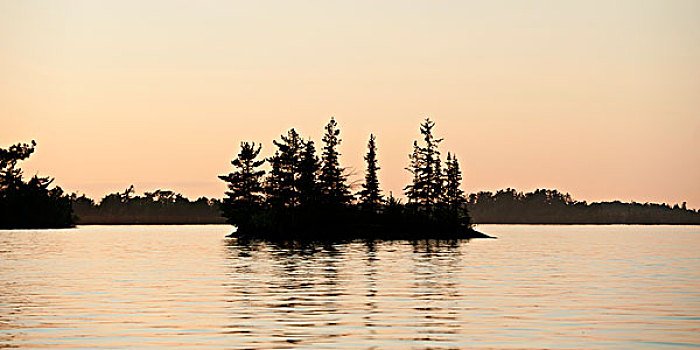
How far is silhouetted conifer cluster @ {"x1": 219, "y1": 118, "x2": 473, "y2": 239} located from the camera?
454ft

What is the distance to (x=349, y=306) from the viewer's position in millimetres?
37125

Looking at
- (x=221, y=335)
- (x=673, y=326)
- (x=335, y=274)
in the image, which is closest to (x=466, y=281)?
(x=335, y=274)

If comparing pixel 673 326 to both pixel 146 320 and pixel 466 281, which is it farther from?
pixel 466 281

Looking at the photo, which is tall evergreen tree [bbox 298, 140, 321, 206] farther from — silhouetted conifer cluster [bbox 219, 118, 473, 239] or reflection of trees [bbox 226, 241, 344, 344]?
reflection of trees [bbox 226, 241, 344, 344]

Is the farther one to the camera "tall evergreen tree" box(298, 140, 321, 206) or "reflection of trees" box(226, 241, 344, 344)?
"tall evergreen tree" box(298, 140, 321, 206)

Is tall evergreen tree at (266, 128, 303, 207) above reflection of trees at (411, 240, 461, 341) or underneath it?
above

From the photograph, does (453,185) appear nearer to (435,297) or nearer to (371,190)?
(371,190)

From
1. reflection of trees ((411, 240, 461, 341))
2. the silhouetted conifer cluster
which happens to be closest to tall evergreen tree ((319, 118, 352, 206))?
the silhouetted conifer cluster

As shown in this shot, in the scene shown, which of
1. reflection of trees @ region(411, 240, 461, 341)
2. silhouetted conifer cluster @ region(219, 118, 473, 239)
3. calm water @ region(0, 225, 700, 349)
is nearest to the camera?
calm water @ region(0, 225, 700, 349)

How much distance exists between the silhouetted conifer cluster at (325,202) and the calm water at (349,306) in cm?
7208

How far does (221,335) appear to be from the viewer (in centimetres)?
2886

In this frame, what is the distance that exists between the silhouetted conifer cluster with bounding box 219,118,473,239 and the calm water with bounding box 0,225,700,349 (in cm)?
7208

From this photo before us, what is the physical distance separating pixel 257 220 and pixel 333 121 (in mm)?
21186

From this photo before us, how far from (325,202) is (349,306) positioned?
102931mm
